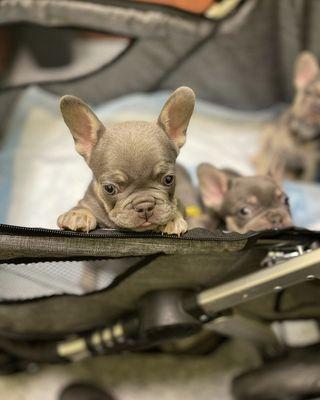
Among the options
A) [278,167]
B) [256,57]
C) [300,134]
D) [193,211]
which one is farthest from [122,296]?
[256,57]

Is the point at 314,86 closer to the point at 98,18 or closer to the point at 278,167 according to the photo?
the point at 278,167

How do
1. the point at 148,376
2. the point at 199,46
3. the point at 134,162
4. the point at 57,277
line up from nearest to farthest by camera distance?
1. the point at 134,162
2. the point at 57,277
3. the point at 148,376
4. the point at 199,46

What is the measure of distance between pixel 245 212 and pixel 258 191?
0.28 feet

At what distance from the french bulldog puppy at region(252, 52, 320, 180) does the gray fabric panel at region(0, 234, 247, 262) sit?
1023mm

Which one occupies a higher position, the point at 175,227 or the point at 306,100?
the point at 306,100

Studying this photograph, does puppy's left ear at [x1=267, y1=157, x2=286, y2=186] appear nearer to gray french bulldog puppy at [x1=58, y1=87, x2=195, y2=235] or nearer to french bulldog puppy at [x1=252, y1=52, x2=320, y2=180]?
french bulldog puppy at [x1=252, y1=52, x2=320, y2=180]

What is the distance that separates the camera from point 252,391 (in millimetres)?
1725

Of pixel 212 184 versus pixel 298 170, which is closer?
pixel 212 184

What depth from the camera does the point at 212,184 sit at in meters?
1.82

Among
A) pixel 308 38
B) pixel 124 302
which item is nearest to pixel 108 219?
pixel 124 302

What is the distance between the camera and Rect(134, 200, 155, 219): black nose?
1236mm

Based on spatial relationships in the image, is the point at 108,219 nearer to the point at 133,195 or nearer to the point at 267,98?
the point at 133,195

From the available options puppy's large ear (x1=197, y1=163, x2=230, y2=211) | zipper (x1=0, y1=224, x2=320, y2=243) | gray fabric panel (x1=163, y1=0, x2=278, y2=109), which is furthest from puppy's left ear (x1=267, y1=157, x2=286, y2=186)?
zipper (x1=0, y1=224, x2=320, y2=243)

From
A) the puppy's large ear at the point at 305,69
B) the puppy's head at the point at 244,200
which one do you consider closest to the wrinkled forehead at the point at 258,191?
the puppy's head at the point at 244,200
